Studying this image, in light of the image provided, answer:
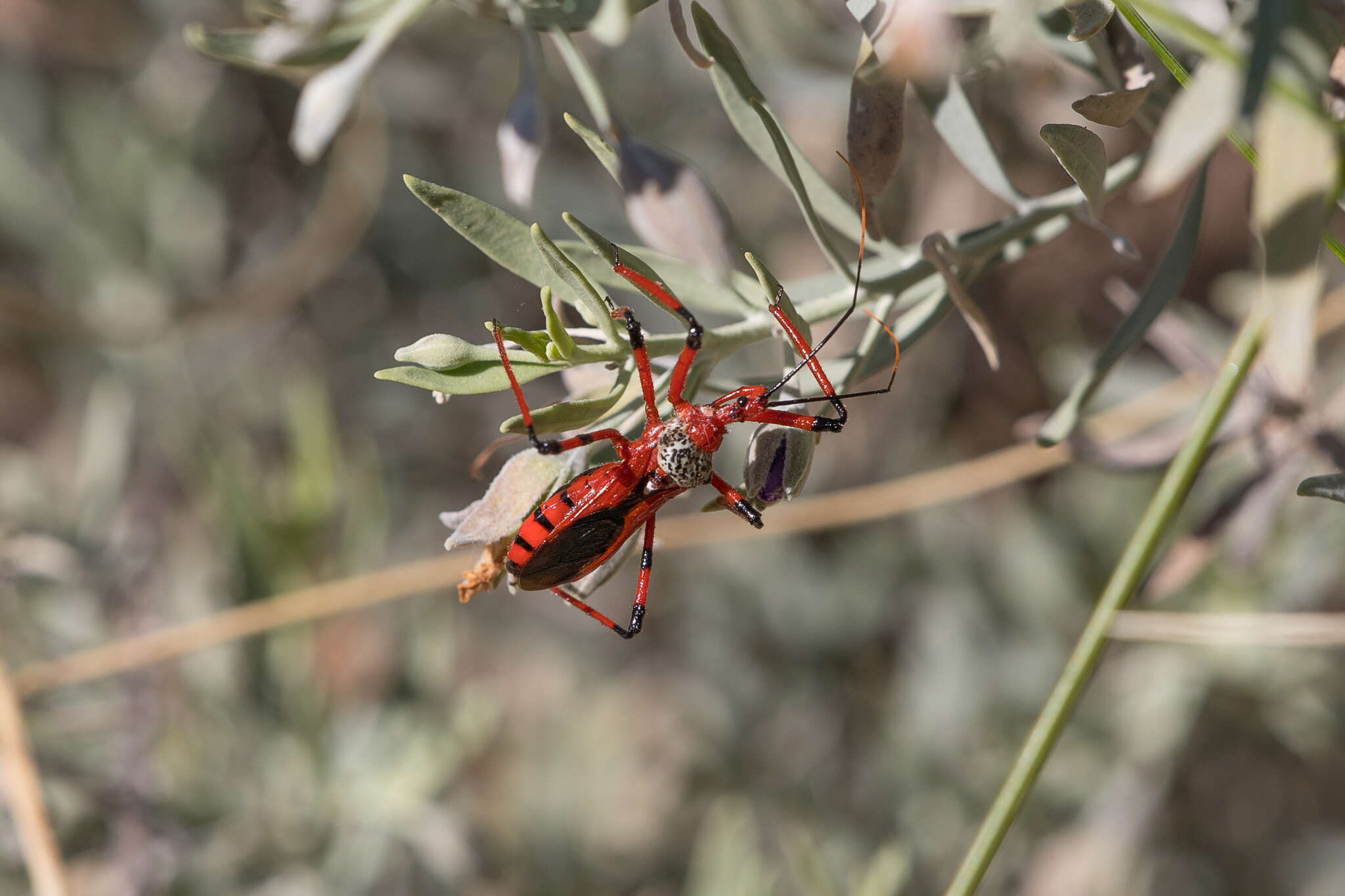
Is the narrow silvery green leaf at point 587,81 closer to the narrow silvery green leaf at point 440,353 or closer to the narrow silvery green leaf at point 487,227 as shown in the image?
the narrow silvery green leaf at point 487,227

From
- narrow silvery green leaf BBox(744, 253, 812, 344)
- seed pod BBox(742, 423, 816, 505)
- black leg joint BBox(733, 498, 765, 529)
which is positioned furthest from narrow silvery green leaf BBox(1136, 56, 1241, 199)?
black leg joint BBox(733, 498, 765, 529)

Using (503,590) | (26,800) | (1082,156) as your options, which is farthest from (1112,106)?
(503,590)

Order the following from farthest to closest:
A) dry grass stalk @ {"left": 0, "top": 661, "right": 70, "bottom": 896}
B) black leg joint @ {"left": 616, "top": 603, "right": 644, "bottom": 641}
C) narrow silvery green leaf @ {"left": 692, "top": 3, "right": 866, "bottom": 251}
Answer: dry grass stalk @ {"left": 0, "top": 661, "right": 70, "bottom": 896}, black leg joint @ {"left": 616, "top": 603, "right": 644, "bottom": 641}, narrow silvery green leaf @ {"left": 692, "top": 3, "right": 866, "bottom": 251}

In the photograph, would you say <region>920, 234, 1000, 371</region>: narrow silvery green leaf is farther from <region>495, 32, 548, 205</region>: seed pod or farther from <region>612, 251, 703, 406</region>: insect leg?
<region>495, 32, 548, 205</region>: seed pod

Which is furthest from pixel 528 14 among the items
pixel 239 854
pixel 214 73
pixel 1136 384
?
pixel 214 73

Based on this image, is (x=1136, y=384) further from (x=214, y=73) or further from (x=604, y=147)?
(x=214, y=73)

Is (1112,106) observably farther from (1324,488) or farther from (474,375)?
(474,375)
